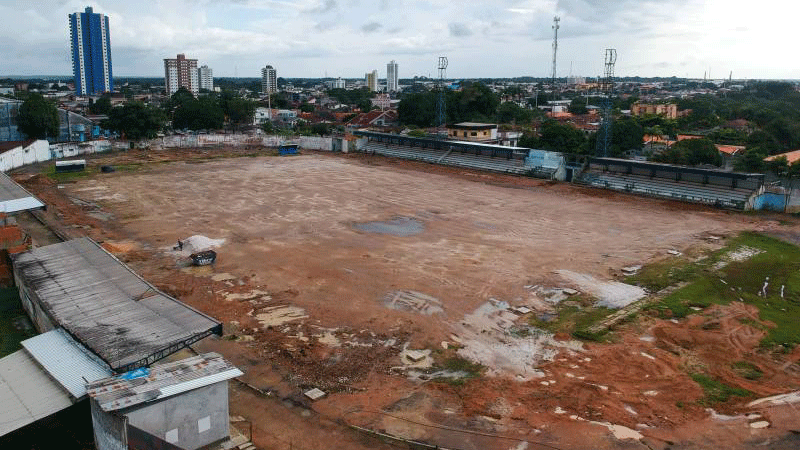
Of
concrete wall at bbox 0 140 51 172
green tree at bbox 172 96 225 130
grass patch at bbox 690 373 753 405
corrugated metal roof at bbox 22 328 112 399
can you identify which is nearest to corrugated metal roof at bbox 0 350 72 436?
corrugated metal roof at bbox 22 328 112 399

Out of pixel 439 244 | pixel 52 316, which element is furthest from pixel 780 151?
pixel 52 316

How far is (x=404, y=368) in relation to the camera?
15.8 metres

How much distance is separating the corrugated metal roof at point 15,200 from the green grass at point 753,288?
24.4 metres

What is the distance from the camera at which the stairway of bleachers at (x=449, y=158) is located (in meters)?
49.5

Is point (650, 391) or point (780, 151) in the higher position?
point (780, 151)

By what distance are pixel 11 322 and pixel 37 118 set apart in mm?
49615

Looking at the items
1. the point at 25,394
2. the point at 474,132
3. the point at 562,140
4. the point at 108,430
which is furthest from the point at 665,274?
the point at 474,132

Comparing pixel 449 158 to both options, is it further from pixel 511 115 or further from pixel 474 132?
pixel 511 115

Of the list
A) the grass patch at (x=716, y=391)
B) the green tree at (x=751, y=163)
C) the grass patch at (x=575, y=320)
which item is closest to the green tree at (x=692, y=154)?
the green tree at (x=751, y=163)

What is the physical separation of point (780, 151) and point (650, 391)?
51.8m

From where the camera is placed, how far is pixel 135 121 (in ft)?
203

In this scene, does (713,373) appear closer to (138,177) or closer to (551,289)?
(551,289)

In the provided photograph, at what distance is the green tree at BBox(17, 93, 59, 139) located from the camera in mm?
59312

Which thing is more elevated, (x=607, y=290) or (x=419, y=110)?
(x=419, y=110)
